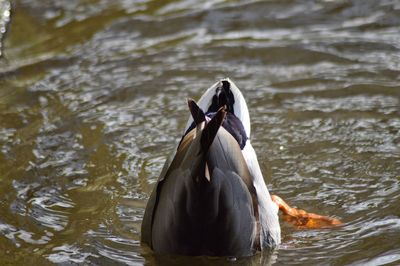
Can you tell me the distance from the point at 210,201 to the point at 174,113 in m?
2.12

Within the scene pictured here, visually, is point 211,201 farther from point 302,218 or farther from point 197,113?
point 302,218

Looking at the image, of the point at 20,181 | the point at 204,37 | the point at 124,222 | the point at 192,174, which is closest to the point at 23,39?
the point at 204,37

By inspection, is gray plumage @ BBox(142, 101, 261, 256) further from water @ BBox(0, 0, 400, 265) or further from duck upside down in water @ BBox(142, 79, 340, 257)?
water @ BBox(0, 0, 400, 265)

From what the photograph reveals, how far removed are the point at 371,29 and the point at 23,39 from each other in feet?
9.60

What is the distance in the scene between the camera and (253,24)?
8078 mm

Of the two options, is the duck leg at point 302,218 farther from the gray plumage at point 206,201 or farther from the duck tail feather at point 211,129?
the duck tail feather at point 211,129

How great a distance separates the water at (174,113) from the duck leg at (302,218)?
0.05 meters

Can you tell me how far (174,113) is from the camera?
6.75m

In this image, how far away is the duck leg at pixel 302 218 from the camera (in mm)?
5281

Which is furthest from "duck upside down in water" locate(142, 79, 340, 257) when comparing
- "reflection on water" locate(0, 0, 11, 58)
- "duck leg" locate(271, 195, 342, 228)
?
"reflection on water" locate(0, 0, 11, 58)

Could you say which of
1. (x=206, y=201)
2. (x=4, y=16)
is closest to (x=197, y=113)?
(x=206, y=201)

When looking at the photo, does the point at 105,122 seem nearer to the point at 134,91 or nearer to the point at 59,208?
the point at 134,91

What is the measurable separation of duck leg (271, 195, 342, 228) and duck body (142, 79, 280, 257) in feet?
0.86

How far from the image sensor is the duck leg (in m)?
5.28
